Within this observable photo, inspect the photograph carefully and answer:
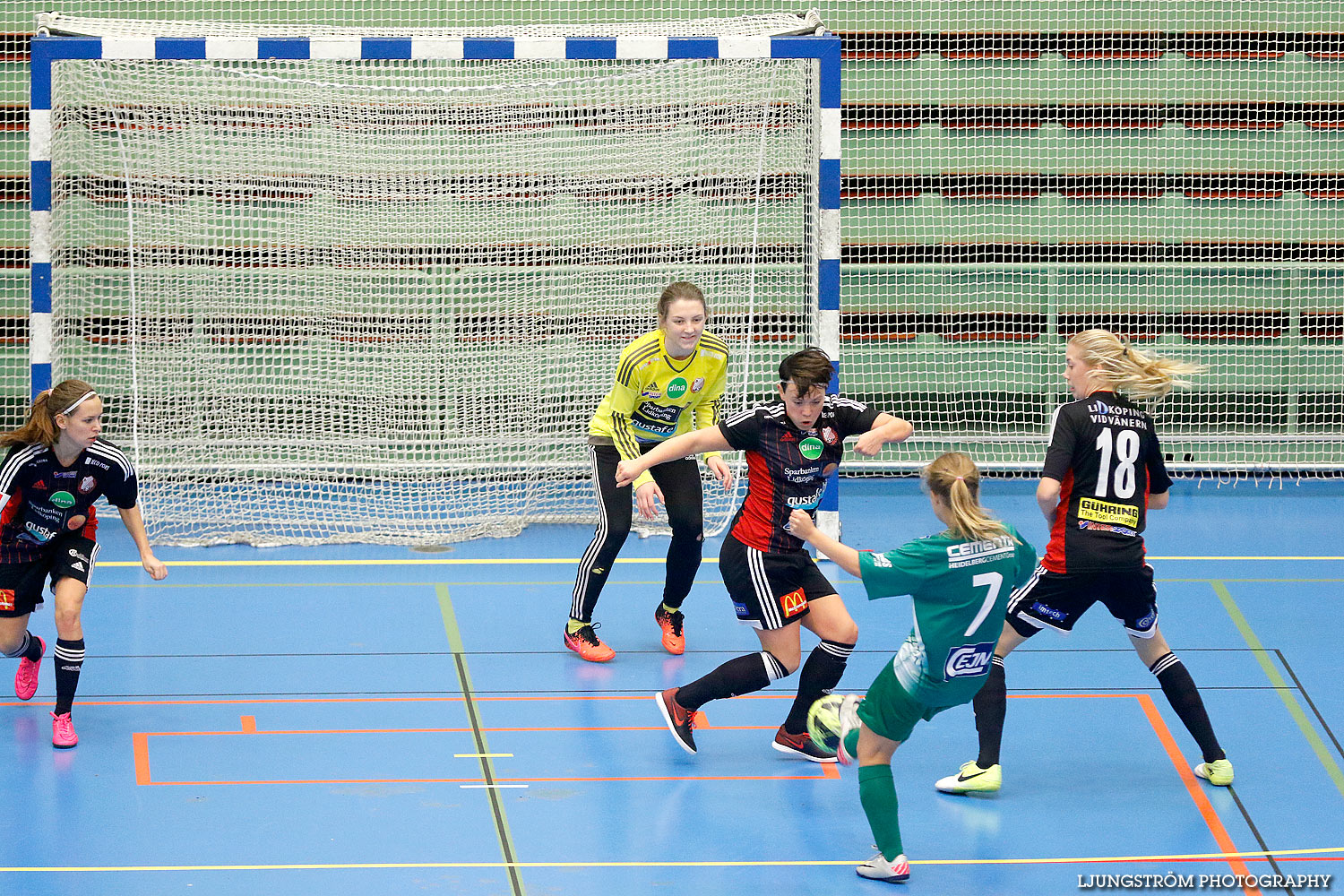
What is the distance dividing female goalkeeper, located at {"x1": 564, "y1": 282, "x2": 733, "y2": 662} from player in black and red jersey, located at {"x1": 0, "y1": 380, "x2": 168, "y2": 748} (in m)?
1.99

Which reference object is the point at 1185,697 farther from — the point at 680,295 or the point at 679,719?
the point at 680,295

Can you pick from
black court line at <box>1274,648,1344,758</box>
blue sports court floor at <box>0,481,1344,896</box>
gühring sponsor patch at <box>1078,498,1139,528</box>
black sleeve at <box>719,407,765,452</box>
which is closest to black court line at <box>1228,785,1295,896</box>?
blue sports court floor at <box>0,481,1344,896</box>

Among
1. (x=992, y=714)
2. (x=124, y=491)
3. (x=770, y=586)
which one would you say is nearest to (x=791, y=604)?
(x=770, y=586)

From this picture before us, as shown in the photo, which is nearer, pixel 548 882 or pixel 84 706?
pixel 548 882

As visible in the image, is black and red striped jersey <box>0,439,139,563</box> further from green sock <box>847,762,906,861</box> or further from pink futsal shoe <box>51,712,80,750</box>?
green sock <box>847,762,906,861</box>

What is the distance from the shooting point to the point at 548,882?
4.49 m

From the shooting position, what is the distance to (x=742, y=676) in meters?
5.25

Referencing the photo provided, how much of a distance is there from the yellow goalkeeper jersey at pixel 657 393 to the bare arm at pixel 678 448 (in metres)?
1.03

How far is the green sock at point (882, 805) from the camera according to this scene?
439cm

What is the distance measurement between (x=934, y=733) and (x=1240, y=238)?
6519mm

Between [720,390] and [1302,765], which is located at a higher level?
[720,390]

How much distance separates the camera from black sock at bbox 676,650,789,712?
5250 mm

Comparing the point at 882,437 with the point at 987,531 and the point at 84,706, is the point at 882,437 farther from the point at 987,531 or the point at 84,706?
the point at 84,706

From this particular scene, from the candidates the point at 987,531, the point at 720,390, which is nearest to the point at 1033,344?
the point at 720,390
